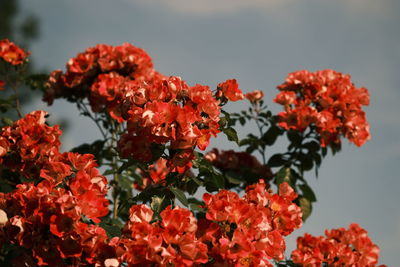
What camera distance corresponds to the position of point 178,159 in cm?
230

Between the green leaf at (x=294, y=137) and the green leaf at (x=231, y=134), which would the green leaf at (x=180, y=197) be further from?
the green leaf at (x=294, y=137)

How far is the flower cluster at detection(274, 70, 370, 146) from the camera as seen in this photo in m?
3.86

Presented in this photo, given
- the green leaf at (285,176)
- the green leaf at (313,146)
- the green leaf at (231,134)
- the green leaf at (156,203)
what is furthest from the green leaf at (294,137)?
the green leaf at (156,203)

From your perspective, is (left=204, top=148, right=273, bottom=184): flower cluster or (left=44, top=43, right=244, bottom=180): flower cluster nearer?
(left=44, top=43, right=244, bottom=180): flower cluster

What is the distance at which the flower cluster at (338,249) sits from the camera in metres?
3.05

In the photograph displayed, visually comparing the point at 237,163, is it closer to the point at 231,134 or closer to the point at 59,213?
the point at 231,134

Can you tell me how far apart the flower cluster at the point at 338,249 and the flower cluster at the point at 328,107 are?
28.4 inches

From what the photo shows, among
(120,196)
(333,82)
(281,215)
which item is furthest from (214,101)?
(120,196)

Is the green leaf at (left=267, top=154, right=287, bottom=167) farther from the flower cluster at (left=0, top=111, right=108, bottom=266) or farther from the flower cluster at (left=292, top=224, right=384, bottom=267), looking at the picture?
the flower cluster at (left=0, top=111, right=108, bottom=266)

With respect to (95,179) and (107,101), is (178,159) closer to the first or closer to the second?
(95,179)

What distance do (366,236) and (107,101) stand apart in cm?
208

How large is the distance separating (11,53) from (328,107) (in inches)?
102

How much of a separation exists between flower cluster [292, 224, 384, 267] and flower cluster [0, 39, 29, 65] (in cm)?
266

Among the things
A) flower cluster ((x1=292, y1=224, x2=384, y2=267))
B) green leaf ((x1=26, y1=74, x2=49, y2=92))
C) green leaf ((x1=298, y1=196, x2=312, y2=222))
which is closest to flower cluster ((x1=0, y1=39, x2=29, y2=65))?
green leaf ((x1=26, y1=74, x2=49, y2=92))
